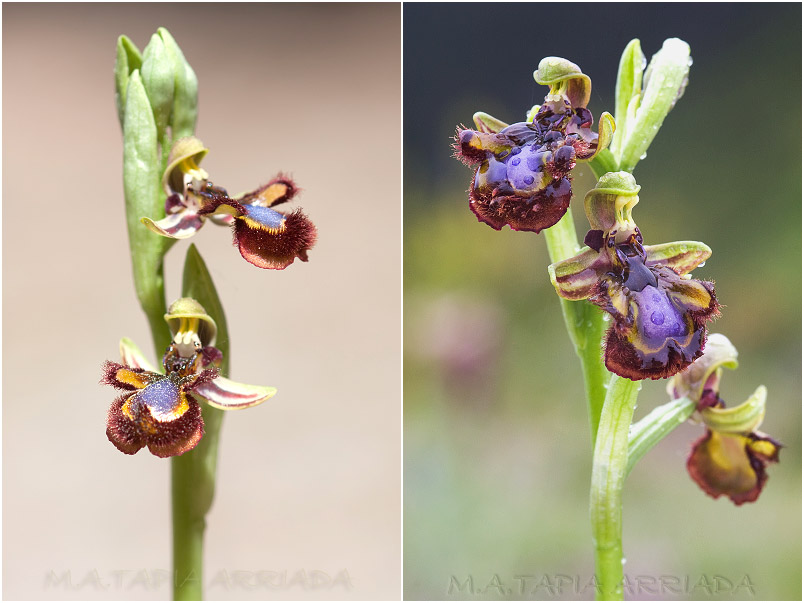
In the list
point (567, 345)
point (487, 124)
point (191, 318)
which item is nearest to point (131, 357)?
point (191, 318)

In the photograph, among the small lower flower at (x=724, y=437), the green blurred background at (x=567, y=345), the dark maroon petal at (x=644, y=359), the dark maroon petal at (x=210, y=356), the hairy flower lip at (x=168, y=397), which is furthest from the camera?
the green blurred background at (x=567, y=345)

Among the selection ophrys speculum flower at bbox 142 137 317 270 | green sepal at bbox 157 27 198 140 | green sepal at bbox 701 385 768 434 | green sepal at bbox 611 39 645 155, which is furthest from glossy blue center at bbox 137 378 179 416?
green sepal at bbox 701 385 768 434

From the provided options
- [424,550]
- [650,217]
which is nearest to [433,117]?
[650,217]

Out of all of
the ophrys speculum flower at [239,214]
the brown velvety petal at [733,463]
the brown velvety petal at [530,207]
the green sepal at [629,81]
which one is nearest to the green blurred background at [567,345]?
the brown velvety petal at [733,463]

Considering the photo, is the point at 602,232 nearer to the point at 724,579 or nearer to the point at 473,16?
the point at 473,16

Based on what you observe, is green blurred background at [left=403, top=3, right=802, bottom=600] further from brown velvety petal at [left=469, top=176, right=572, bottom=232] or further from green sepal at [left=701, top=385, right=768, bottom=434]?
brown velvety petal at [left=469, top=176, right=572, bottom=232]

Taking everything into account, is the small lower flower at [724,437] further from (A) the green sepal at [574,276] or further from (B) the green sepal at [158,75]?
(B) the green sepal at [158,75]
